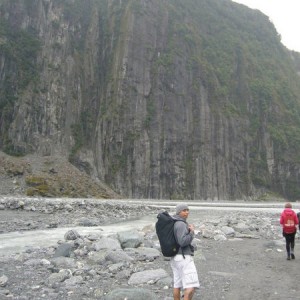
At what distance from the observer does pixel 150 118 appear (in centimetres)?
11406

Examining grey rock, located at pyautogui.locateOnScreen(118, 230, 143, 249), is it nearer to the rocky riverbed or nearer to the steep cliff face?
the rocky riverbed

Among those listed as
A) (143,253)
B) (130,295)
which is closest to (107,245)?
(143,253)

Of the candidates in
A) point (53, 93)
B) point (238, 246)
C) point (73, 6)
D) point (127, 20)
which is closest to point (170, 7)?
point (127, 20)

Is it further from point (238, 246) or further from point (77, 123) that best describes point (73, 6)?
point (238, 246)

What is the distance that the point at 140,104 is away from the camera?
377ft

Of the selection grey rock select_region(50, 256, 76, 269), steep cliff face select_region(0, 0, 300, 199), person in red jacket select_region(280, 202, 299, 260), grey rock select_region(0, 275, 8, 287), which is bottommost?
grey rock select_region(0, 275, 8, 287)

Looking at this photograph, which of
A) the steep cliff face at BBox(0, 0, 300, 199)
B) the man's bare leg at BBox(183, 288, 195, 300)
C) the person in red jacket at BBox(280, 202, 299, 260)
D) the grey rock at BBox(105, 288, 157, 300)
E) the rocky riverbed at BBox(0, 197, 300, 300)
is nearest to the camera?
the man's bare leg at BBox(183, 288, 195, 300)

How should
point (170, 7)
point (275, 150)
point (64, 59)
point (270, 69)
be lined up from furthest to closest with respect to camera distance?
1. point (270, 69)
2. point (170, 7)
3. point (275, 150)
4. point (64, 59)

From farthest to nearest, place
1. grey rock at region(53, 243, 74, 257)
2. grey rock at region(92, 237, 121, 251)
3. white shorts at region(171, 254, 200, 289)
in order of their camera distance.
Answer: grey rock at region(92, 237, 121, 251)
grey rock at region(53, 243, 74, 257)
white shorts at region(171, 254, 200, 289)

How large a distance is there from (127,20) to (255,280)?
121 metres

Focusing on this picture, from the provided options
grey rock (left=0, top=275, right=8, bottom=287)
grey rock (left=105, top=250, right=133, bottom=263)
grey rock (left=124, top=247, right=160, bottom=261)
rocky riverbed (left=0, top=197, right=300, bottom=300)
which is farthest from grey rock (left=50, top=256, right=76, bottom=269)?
grey rock (left=124, top=247, right=160, bottom=261)

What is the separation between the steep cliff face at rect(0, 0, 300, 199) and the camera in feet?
356

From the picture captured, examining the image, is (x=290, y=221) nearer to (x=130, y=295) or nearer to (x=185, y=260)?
(x=130, y=295)

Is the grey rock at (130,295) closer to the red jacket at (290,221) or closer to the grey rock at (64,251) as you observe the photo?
the grey rock at (64,251)
